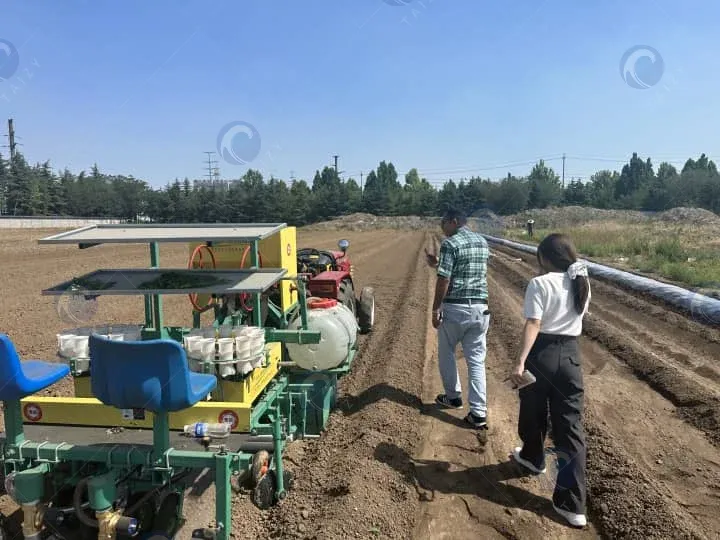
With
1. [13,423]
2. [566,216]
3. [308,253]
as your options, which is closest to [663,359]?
[308,253]

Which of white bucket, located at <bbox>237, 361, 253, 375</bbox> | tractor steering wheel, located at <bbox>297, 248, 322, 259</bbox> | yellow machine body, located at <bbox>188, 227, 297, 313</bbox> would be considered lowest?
white bucket, located at <bbox>237, 361, 253, 375</bbox>

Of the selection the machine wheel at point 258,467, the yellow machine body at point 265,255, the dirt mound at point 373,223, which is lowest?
the dirt mound at point 373,223

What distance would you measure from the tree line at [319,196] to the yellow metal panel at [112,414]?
179ft

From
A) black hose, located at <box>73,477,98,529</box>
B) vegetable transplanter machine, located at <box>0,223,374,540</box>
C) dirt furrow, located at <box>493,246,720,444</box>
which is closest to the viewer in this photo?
vegetable transplanter machine, located at <box>0,223,374,540</box>

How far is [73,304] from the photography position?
5.34 meters

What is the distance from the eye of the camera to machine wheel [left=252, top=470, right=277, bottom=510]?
3.58 m

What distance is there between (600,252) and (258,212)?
43.5 meters

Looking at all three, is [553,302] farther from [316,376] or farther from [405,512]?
[316,376]

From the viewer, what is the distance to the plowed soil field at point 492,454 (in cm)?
365

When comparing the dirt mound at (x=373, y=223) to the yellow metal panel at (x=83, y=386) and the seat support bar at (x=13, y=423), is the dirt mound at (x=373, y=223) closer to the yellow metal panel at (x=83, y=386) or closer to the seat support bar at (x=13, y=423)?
the yellow metal panel at (x=83, y=386)

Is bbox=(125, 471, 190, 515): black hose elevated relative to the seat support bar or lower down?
lower down

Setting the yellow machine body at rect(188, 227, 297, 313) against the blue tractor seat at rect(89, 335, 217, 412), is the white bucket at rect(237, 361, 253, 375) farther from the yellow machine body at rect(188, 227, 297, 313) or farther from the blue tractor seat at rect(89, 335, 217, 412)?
the yellow machine body at rect(188, 227, 297, 313)

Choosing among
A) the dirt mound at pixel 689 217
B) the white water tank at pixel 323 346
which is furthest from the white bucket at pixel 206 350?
the dirt mound at pixel 689 217
